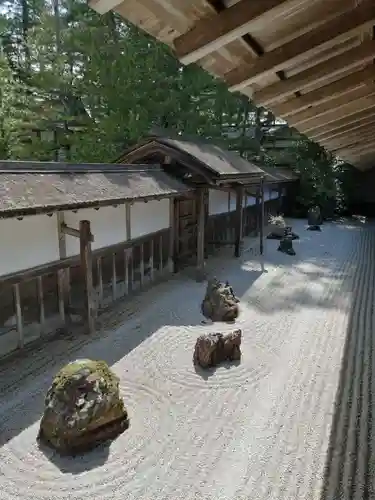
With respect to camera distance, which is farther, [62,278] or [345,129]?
[345,129]

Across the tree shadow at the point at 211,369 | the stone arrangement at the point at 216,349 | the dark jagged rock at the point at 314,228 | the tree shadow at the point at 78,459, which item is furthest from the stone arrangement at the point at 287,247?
the tree shadow at the point at 78,459

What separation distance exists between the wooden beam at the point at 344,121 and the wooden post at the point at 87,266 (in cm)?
354

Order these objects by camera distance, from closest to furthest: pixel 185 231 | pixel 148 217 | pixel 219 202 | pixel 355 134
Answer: pixel 355 134
pixel 148 217
pixel 185 231
pixel 219 202

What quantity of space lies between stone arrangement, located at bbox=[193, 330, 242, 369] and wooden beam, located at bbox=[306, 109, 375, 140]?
10.9ft

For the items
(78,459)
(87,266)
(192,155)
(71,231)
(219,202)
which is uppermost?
(192,155)

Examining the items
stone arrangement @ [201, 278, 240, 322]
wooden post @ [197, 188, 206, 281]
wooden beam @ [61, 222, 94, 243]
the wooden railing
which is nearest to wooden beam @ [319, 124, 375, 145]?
wooden post @ [197, 188, 206, 281]

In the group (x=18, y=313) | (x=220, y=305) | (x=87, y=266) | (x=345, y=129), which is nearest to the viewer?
(x=18, y=313)

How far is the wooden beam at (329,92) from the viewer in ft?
12.6

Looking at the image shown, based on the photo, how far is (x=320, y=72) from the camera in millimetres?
3314

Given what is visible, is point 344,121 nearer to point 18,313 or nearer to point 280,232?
point 18,313

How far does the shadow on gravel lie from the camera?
3.22m

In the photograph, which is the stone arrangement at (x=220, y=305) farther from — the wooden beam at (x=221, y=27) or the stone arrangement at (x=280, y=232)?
the stone arrangement at (x=280, y=232)

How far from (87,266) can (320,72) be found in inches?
159

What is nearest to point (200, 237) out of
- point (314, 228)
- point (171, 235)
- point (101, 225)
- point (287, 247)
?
point (171, 235)
